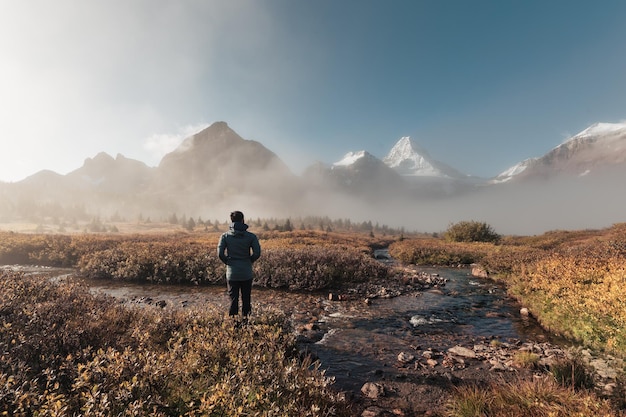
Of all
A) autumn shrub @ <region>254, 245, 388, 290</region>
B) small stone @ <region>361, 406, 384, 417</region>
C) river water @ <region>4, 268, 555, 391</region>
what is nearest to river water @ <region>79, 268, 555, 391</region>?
river water @ <region>4, 268, 555, 391</region>

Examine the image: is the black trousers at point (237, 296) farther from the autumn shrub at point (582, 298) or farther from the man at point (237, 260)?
the autumn shrub at point (582, 298)

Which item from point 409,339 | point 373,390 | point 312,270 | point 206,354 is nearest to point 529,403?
point 373,390

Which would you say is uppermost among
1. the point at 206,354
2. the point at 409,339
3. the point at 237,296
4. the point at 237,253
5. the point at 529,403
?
the point at 237,253

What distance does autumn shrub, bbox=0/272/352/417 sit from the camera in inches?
165

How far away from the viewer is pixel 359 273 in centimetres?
→ 2133

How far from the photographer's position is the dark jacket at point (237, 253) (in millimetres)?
10102

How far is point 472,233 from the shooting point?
179 feet

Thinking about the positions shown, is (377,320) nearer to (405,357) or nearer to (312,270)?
(405,357)

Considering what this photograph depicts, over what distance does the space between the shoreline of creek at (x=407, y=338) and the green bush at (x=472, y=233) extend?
3763cm

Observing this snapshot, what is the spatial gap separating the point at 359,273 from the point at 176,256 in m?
13.7

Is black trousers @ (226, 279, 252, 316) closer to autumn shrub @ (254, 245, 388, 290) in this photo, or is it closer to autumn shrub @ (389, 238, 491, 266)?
autumn shrub @ (254, 245, 388, 290)

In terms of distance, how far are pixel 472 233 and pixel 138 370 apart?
192ft

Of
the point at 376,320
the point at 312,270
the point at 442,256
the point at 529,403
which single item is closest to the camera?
the point at 529,403

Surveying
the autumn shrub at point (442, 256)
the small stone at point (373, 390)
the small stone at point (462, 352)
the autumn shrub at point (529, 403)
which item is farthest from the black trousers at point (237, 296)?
the autumn shrub at point (442, 256)
